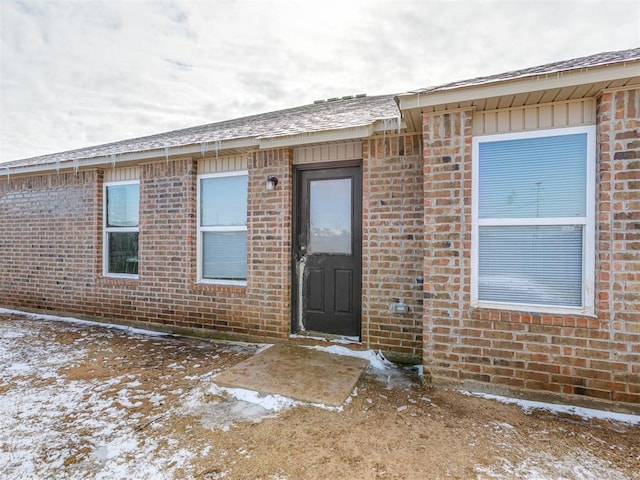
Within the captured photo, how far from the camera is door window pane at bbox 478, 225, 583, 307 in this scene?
112 inches

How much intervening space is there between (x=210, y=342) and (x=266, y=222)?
191cm

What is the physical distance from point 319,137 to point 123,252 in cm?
419

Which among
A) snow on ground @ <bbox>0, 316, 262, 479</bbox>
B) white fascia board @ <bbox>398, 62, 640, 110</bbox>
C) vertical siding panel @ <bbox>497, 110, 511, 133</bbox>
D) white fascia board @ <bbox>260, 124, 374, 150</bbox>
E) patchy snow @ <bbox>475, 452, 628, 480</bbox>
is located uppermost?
white fascia board @ <bbox>398, 62, 640, 110</bbox>

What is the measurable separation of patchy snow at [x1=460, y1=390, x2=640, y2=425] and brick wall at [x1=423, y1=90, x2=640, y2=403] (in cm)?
12

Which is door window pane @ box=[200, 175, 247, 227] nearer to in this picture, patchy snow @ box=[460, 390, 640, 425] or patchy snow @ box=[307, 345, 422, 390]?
patchy snow @ box=[307, 345, 422, 390]

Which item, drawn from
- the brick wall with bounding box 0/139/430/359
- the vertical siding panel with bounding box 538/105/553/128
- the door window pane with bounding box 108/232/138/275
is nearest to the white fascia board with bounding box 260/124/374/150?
the brick wall with bounding box 0/139/430/359

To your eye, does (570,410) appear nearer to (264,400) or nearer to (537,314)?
(537,314)

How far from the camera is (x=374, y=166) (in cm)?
390

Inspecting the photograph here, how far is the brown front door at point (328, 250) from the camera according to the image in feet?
13.7

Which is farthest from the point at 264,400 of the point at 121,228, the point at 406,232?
the point at 121,228

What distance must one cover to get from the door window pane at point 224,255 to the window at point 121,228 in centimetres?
148

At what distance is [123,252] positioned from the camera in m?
5.72

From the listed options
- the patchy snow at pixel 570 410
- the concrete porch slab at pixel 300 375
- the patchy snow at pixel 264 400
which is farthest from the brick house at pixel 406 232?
the patchy snow at pixel 264 400

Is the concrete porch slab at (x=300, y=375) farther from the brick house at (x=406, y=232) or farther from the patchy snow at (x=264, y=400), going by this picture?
the brick house at (x=406, y=232)
